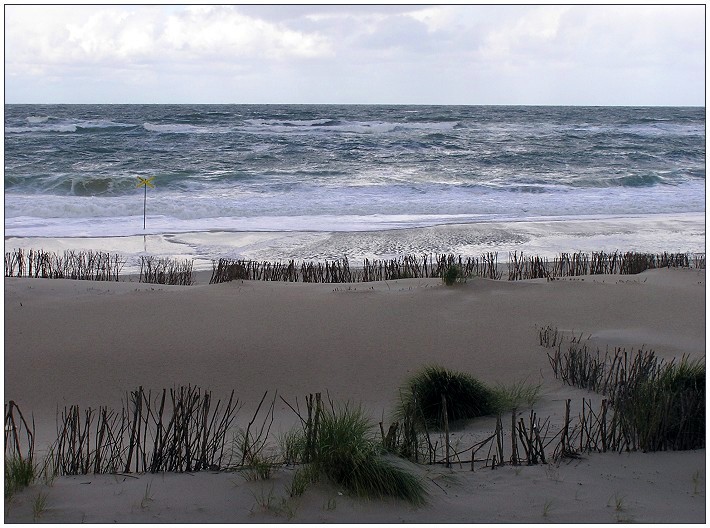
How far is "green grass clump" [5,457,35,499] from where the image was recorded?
333 centimetres

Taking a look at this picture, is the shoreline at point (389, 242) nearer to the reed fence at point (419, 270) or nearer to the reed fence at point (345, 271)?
the reed fence at point (345, 271)

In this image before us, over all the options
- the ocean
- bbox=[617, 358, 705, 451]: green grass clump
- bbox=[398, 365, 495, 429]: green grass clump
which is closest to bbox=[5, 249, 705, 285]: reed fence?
the ocean

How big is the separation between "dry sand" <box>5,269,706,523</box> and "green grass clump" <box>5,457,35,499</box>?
0.19 ft

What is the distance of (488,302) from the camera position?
7.22 m

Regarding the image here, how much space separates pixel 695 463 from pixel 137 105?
197 ft

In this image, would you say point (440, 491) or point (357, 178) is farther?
point (357, 178)

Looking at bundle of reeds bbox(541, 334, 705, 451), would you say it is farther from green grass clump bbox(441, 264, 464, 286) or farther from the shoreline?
the shoreline

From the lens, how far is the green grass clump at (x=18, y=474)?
333 cm

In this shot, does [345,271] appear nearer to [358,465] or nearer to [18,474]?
[358,465]

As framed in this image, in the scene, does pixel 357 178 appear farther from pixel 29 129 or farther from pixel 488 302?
pixel 29 129

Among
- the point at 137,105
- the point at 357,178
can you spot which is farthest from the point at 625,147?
the point at 137,105

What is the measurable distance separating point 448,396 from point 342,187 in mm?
17164

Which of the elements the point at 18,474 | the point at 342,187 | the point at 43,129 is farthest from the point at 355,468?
the point at 43,129

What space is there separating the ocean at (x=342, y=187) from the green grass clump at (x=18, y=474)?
303 inches
